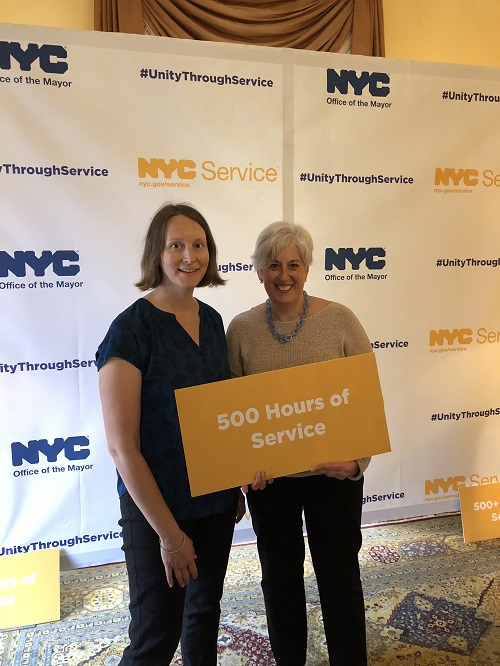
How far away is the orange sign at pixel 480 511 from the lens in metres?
2.61

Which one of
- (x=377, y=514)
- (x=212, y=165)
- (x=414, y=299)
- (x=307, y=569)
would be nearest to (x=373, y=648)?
(x=307, y=569)

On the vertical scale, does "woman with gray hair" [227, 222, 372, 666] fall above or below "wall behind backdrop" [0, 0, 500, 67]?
below

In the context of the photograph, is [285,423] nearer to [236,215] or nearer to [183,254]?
[183,254]

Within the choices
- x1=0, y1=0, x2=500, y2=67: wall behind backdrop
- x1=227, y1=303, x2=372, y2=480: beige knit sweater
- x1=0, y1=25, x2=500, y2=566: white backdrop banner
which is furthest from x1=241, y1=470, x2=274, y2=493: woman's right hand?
x1=0, y1=0, x2=500, y2=67: wall behind backdrop

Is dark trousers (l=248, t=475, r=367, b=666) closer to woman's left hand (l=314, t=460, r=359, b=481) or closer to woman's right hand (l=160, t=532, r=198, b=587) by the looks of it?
woman's left hand (l=314, t=460, r=359, b=481)

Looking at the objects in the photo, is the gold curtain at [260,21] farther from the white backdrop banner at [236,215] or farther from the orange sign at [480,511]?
the orange sign at [480,511]

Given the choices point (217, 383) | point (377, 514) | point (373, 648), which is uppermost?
point (217, 383)

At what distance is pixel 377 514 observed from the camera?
2686 millimetres

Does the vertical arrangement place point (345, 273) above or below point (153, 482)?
above

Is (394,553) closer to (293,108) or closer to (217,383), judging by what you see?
(217,383)

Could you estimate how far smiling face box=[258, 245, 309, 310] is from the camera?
1.43 m

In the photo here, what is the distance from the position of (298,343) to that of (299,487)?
45 centimetres

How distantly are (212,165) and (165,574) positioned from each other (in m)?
1.72

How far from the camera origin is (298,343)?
4.77 ft
